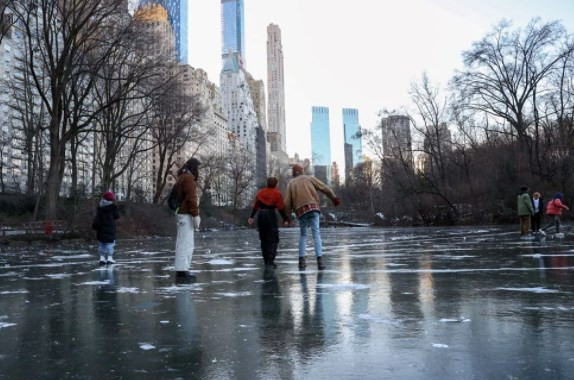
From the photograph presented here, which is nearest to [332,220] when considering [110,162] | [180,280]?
[110,162]

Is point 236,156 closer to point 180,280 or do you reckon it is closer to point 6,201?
point 6,201

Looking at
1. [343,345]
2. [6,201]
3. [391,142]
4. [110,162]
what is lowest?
[343,345]

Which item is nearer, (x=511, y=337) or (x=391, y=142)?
(x=511, y=337)

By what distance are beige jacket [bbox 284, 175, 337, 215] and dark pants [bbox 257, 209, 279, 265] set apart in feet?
1.87

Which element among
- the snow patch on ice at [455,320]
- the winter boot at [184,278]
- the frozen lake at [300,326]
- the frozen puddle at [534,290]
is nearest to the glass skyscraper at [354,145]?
the winter boot at [184,278]

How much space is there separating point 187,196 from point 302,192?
2268mm

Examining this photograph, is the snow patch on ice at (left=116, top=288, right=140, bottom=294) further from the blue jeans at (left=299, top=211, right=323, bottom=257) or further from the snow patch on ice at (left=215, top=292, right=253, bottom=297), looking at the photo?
the blue jeans at (left=299, top=211, right=323, bottom=257)

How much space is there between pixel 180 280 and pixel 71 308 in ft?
7.42

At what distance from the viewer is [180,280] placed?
24.9ft

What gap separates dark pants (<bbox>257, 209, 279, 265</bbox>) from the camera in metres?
9.54

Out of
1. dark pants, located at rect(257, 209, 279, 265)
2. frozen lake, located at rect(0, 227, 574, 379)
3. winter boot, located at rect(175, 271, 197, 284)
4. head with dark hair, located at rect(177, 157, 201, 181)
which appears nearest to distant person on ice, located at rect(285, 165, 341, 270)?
dark pants, located at rect(257, 209, 279, 265)

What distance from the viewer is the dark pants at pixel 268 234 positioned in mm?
9539

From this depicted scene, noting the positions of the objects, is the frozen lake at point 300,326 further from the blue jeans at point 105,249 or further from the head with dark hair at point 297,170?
the blue jeans at point 105,249

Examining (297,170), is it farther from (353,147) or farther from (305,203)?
(353,147)
